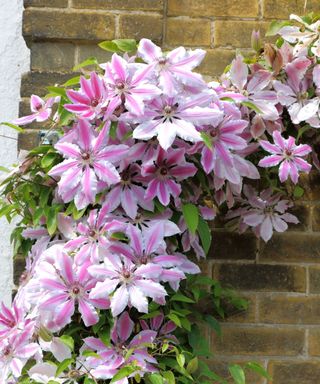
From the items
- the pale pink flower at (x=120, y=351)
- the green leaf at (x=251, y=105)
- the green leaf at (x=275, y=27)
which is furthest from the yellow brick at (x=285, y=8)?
the pale pink flower at (x=120, y=351)

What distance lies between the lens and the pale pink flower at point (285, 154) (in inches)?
74.9

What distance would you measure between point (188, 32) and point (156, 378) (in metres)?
1.03

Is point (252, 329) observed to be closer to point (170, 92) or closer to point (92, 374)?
point (92, 374)

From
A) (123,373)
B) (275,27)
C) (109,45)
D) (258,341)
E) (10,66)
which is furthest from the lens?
(10,66)

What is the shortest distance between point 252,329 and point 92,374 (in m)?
0.58

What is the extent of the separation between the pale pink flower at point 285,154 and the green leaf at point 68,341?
67 centimetres

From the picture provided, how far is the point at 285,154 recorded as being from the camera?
6.27 feet

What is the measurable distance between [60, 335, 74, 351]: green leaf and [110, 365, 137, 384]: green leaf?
0.42ft

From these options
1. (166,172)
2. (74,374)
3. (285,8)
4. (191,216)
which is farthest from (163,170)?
(285,8)

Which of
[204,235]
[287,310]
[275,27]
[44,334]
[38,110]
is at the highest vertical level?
[275,27]

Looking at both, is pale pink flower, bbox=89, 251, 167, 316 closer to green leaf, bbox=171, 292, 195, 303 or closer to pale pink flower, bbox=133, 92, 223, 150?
green leaf, bbox=171, 292, 195, 303

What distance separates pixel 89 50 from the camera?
6.89ft

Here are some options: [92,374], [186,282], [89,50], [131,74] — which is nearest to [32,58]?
[89,50]

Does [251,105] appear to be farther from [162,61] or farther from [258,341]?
[258,341]
